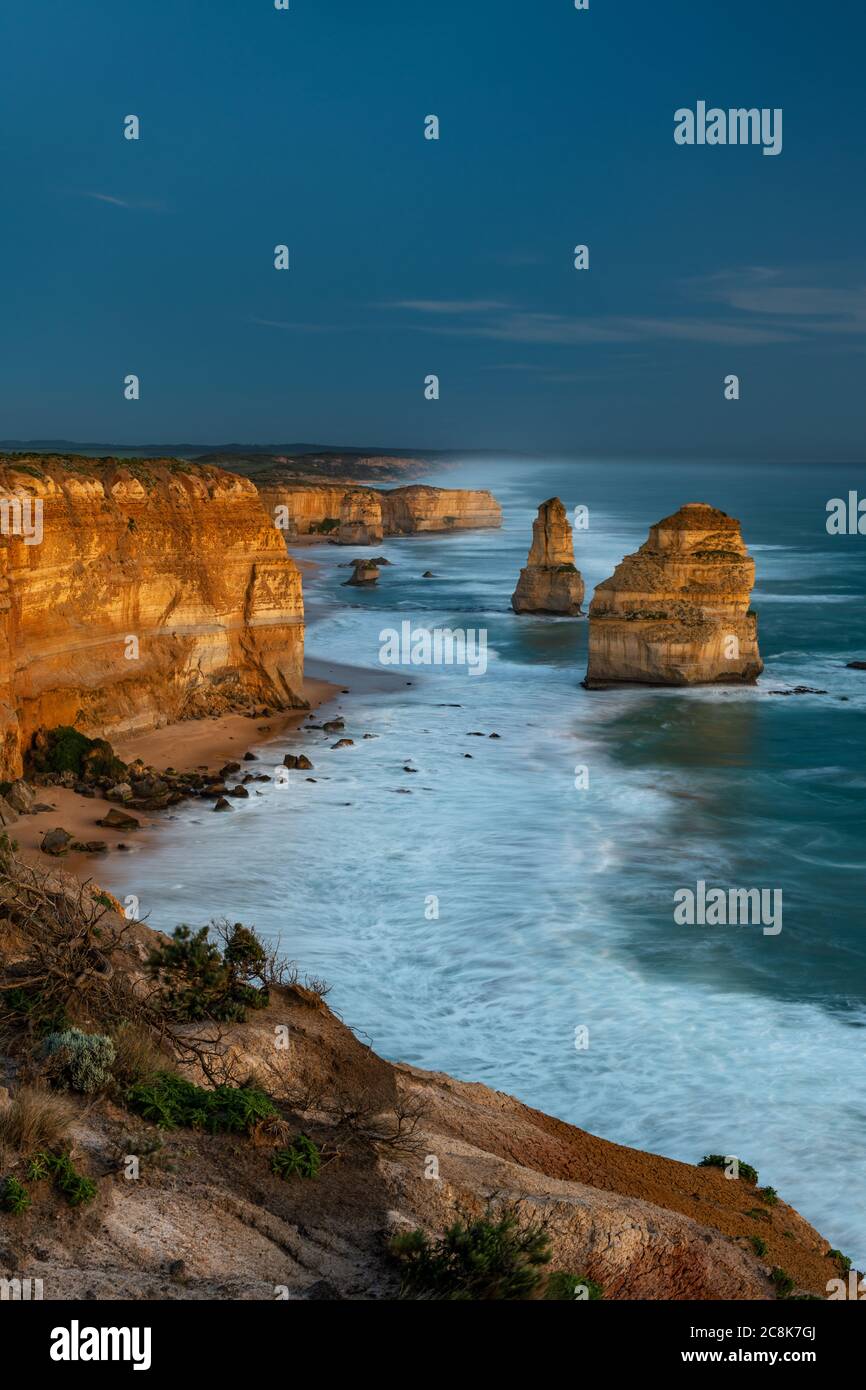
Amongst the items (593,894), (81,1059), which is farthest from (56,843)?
(81,1059)

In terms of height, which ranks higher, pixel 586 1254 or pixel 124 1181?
pixel 124 1181

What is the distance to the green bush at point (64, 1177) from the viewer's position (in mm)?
8727

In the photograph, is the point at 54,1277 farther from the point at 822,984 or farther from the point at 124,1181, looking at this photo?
the point at 822,984

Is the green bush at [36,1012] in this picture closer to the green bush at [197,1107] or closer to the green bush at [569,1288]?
the green bush at [197,1107]

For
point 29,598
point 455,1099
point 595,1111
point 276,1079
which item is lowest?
point 595,1111

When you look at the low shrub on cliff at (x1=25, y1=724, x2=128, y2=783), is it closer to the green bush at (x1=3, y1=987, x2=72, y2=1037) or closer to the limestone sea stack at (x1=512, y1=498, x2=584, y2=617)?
the green bush at (x1=3, y1=987, x2=72, y2=1037)

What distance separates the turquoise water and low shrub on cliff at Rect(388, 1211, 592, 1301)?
6562mm

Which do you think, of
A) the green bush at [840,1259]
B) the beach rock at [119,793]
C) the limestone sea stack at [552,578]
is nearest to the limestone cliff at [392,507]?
the limestone sea stack at [552,578]

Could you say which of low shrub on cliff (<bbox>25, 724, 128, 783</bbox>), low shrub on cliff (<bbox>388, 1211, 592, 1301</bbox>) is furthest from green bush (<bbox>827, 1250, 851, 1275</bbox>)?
low shrub on cliff (<bbox>25, 724, 128, 783</bbox>)

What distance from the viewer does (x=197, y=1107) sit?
10.3 m
